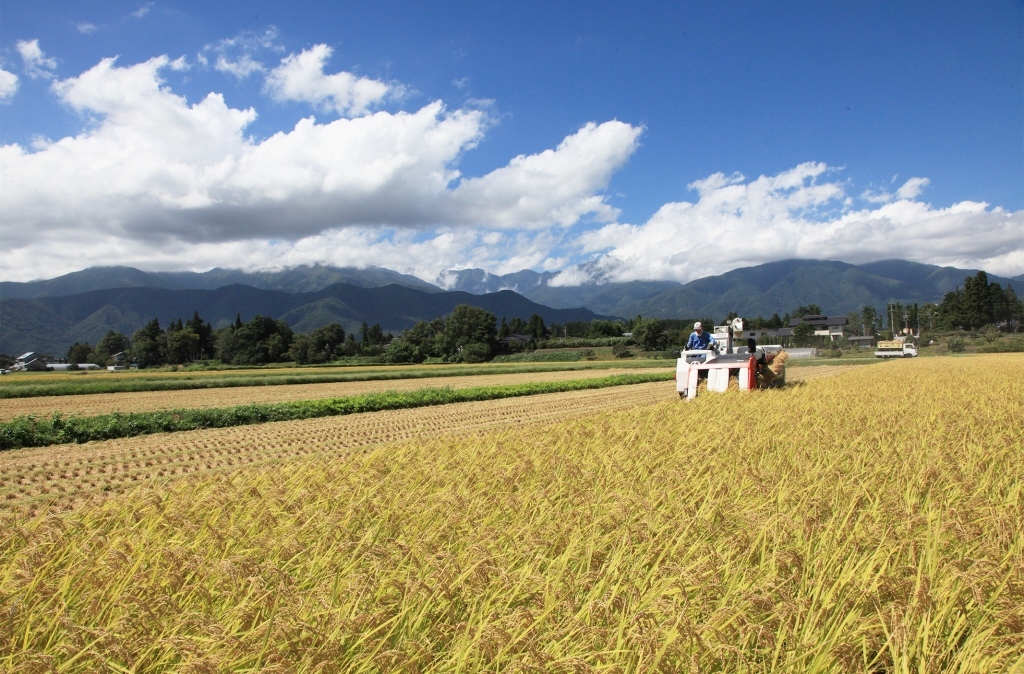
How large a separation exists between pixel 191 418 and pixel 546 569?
15.2m

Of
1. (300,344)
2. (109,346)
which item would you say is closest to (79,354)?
(109,346)

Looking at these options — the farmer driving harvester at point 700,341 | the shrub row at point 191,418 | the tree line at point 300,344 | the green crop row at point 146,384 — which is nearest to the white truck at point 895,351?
the green crop row at point 146,384

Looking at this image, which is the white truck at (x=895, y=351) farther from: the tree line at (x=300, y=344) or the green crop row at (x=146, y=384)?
the tree line at (x=300, y=344)

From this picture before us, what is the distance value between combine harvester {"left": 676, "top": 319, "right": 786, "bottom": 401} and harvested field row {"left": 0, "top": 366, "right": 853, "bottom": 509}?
11.5ft

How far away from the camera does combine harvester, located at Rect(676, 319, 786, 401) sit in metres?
14.0

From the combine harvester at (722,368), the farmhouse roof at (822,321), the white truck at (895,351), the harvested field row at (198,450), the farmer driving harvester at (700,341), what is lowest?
the white truck at (895,351)

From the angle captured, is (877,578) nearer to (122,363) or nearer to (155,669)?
(155,669)

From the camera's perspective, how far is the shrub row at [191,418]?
13.3 metres

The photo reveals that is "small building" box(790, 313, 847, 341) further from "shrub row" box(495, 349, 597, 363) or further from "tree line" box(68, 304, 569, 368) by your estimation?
"shrub row" box(495, 349, 597, 363)

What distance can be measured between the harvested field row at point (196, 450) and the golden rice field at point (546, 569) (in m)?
2.78

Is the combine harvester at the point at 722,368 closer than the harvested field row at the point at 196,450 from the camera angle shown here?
No

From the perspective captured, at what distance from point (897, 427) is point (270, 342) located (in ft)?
326

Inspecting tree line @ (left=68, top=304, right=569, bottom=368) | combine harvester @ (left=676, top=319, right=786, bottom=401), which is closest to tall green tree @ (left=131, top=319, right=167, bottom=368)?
tree line @ (left=68, top=304, right=569, bottom=368)

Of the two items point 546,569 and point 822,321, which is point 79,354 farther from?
point 822,321
